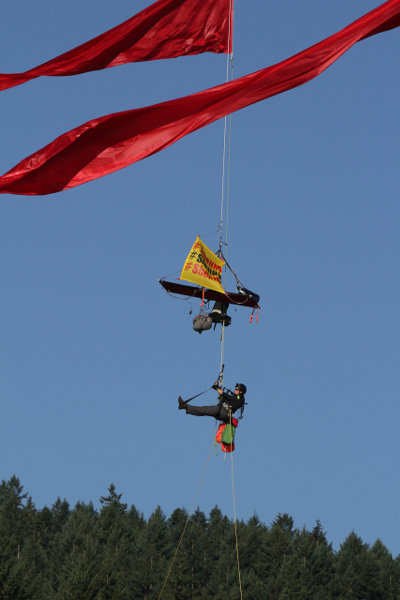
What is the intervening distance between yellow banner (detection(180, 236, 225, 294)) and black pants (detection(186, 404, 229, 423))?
2.17 meters

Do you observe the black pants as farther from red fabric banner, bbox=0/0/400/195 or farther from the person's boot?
red fabric banner, bbox=0/0/400/195

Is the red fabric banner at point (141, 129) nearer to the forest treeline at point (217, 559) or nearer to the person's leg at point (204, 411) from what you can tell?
the person's leg at point (204, 411)

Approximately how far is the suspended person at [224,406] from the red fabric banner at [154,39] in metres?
5.71

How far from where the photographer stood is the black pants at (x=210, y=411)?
18.9 metres

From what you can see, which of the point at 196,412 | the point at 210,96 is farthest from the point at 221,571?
the point at 210,96

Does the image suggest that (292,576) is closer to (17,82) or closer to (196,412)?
(196,412)

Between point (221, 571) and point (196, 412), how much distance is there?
7327 centimetres

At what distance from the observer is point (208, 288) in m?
18.4

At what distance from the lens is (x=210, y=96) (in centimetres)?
1478

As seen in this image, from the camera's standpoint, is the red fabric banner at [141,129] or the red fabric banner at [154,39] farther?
the red fabric banner at [154,39]

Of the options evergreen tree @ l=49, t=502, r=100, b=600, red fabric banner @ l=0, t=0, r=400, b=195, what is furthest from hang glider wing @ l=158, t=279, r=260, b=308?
evergreen tree @ l=49, t=502, r=100, b=600

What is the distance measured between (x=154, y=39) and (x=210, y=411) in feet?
20.7

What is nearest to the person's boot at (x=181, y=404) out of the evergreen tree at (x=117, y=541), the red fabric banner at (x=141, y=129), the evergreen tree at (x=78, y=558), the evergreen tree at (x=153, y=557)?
the red fabric banner at (x=141, y=129)

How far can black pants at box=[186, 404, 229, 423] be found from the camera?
18.9 meters
